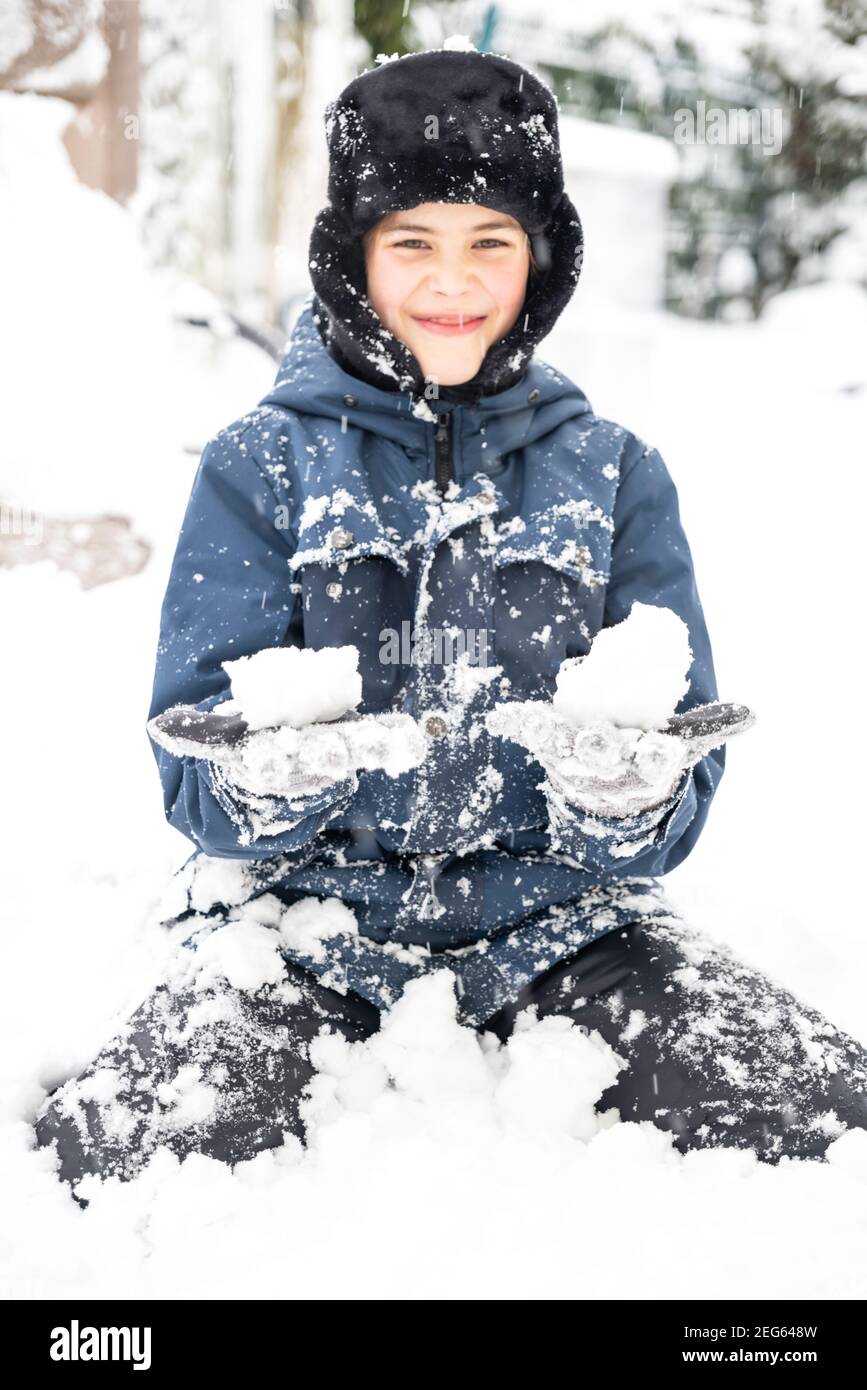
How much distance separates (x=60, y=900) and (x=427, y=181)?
1469 millimetres

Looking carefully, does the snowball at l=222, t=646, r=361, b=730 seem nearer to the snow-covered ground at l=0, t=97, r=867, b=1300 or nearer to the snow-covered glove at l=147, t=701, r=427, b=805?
the snow-covered glove at l=147, t=701, r=427, b=805

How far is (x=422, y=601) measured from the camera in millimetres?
1787

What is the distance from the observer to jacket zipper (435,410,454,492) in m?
1.85

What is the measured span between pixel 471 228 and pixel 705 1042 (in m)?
1.20

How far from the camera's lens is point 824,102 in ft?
32.2

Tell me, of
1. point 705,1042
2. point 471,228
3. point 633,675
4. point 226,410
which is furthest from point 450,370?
point 226,410

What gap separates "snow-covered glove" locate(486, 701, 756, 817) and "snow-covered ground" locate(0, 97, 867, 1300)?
375 millimetres

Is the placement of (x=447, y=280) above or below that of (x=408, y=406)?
above

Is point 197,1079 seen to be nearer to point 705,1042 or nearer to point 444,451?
point 705,1042

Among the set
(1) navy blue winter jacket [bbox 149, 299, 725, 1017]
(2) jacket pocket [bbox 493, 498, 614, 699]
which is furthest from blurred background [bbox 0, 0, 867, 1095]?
(2) jacket pocket [bbox 493, 498, 614, 699]

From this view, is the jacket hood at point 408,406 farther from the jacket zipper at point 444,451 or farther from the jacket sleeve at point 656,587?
the jacket sleeve at point 656,587

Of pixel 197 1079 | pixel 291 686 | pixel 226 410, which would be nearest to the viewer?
pixel 291 686
